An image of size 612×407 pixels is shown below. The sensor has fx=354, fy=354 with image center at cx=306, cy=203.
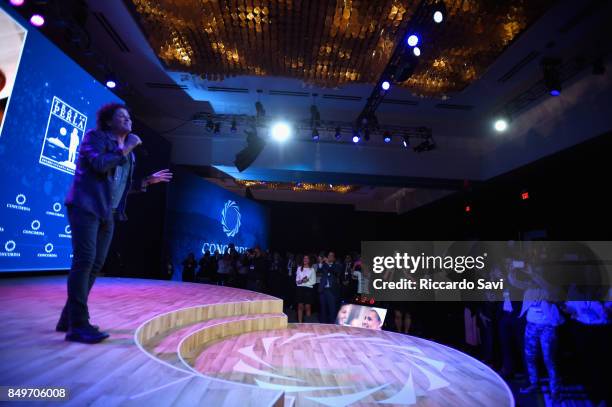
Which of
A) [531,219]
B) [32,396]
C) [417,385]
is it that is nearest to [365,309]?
[417,385]

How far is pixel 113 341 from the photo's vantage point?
203 cm

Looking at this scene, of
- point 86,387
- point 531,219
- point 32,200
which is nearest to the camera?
point 86,387

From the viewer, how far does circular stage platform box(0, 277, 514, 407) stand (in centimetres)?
138

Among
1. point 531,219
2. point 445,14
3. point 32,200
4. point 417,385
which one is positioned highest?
point 445,14

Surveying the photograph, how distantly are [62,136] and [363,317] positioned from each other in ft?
16.1

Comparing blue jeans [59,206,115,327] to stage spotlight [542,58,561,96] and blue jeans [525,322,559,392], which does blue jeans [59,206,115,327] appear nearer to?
blue jeans [525,322,559,392]

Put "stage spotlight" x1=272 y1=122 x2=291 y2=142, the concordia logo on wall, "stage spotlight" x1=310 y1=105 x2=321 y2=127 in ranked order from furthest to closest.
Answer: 1. "stage spotlight" x1=272 y1=122 x2=291 y2=142
2. "stage spotlight" x1=310 y1=105 x2=321 y2=127
3. the concordia logo on wall

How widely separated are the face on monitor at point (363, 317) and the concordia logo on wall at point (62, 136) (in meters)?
4.51

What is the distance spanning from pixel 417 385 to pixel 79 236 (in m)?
2.44

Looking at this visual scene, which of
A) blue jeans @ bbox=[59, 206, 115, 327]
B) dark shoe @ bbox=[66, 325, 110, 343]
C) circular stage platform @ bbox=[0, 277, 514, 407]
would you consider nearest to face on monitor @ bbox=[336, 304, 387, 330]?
circular stage platform @ bbox=[0, 277, 514, 407]

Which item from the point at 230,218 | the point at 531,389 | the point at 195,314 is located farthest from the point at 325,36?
the point at 230,218

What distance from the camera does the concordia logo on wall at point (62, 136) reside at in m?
4.39

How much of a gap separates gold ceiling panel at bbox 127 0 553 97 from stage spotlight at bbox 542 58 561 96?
1097 mm

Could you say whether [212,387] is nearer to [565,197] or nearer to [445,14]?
[445,14]
